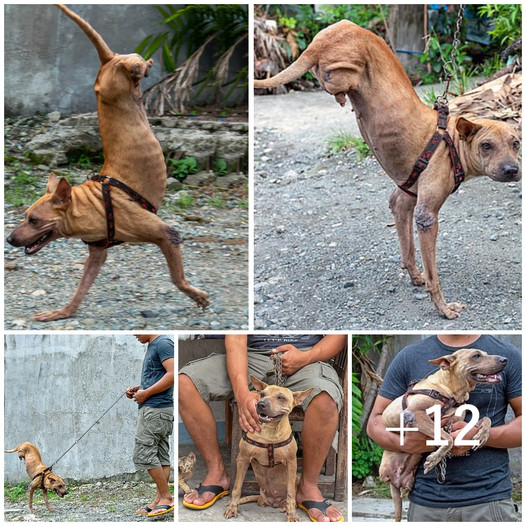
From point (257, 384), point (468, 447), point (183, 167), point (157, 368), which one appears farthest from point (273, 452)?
point (183, 167)

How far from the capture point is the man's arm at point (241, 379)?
4383 millimetres

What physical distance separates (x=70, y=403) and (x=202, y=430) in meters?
0.79

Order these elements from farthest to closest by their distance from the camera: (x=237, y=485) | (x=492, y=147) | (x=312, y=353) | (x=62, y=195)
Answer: (x=312, y=353)
(x=237, y=485)
(x=492, y=147)
(x=62, y=195)

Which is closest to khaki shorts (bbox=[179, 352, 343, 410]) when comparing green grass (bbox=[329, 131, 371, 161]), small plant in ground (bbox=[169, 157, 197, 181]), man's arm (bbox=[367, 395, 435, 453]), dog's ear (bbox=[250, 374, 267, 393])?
dog's ear (bbox=[250, 374, 267, 393])

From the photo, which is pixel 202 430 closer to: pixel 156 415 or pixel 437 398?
pixel 156 415

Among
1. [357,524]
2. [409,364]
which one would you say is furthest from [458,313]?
[357,524]

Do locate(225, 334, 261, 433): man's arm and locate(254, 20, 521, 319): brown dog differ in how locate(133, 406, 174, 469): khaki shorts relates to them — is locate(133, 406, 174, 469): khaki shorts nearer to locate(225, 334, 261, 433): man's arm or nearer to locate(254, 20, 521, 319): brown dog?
locate(225, 334, 261, 433): man's arm

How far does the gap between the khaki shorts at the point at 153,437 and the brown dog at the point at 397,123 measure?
1693 millimetres

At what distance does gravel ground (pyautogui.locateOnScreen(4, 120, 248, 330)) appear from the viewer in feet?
15.2

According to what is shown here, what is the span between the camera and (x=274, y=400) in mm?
4320

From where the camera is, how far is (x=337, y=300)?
503 centimetres

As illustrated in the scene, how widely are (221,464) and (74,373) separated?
98 centimetres

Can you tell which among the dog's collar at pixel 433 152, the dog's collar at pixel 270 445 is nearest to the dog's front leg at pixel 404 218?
the dog's collar at pixel 433 152

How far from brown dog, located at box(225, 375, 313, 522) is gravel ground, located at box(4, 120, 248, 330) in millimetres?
550
